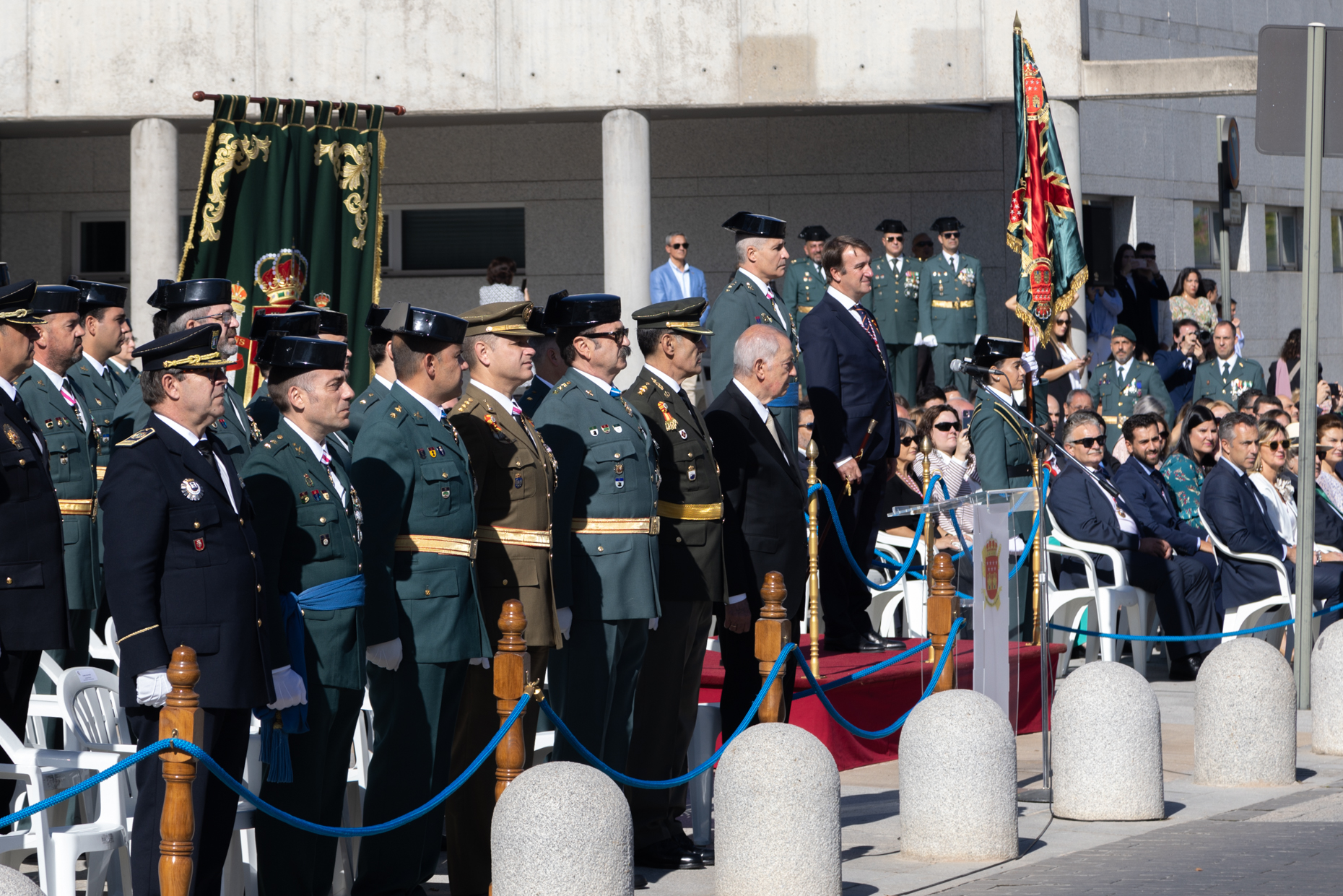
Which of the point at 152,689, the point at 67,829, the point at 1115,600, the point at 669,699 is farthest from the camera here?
the point at 1115,600

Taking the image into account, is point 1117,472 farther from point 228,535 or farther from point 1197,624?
point 228,535

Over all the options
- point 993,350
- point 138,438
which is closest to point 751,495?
point 138,438

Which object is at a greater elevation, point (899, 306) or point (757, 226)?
point (899, 306)

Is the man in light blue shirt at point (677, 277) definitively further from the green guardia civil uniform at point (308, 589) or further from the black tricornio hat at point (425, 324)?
the green guardia civil uniform at point (308, 589)

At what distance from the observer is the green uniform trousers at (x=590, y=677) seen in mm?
6477

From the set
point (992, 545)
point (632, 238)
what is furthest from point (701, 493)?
point (632, 238)

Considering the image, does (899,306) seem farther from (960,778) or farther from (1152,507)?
(960,778)

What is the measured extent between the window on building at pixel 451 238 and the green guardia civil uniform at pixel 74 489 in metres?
12.2

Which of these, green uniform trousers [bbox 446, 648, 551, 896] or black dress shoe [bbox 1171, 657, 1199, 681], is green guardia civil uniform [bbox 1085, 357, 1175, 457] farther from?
Answer: green uniform trousers [bbox 446, 648, 551, 896]

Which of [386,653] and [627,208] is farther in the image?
[627,208]

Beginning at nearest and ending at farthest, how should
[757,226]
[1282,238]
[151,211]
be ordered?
[757,226]
[151,211]
[1282,238]

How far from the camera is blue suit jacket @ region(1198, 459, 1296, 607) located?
11.4 meters

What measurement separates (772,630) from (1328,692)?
3700 millimetres

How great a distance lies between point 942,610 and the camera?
729 cm
